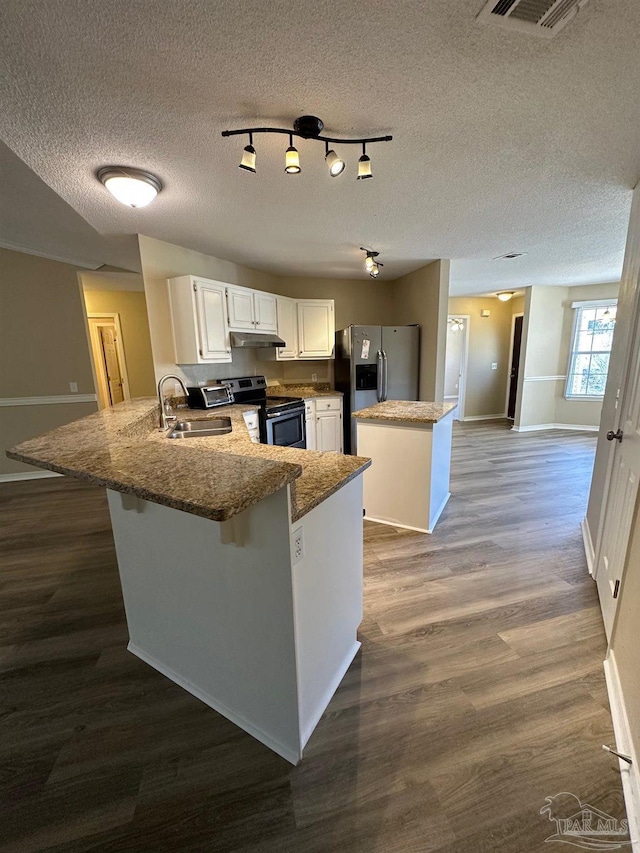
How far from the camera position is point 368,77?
1.25 meters

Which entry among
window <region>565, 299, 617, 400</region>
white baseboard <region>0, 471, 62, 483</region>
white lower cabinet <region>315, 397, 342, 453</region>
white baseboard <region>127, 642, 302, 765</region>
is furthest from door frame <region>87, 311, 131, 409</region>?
window <region>565, 299, 617, 400</region>

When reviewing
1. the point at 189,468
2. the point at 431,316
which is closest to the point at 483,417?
the point at 431,316

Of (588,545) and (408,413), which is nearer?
(588,545)

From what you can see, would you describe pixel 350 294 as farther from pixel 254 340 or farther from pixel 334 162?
pixel 334 162

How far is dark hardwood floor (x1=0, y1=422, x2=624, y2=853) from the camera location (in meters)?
1.08

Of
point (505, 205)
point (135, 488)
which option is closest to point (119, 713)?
point (135, 488)

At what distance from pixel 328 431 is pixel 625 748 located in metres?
3.61

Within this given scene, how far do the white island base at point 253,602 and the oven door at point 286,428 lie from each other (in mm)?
2059

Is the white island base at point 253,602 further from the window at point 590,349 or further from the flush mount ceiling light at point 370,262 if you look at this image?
the window at point 590,349

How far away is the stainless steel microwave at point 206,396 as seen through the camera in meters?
3.37

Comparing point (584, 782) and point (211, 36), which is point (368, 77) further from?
point (584, 782)

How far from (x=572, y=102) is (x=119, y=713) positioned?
3.21m

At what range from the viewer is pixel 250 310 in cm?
376

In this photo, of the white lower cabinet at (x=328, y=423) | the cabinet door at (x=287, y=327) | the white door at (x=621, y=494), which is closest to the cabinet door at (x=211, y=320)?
the cabinet door at (x=287, y=327)
